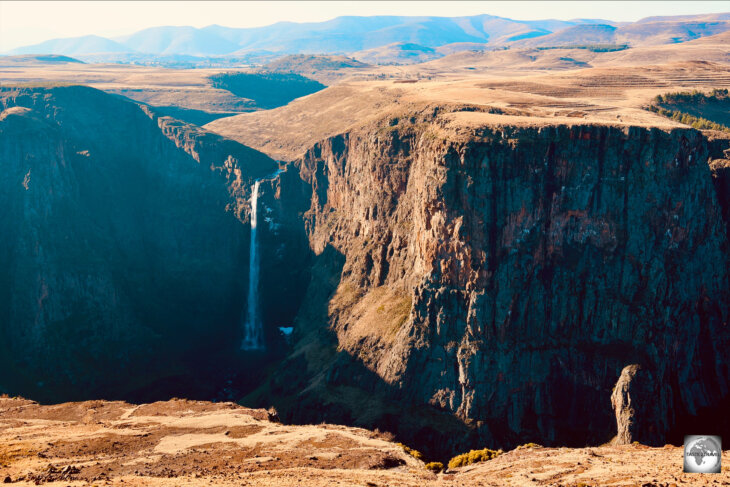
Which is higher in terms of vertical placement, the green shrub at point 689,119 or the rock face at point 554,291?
the green shrub at point 689,119

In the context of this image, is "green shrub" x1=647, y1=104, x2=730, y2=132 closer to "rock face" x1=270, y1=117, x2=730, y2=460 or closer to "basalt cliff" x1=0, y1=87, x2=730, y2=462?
"basalt cliff" x1=0, y1=87, x2=730, y2=462

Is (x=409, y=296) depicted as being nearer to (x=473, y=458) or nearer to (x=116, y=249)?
(x=473, y=458)

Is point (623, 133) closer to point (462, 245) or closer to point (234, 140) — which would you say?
point (462, 245)

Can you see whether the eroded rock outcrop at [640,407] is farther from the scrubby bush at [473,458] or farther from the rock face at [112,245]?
the rock face at [112,245]

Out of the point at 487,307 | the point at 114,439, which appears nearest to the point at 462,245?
the point at 487,307

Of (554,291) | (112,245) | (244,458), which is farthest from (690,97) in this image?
(112,245)

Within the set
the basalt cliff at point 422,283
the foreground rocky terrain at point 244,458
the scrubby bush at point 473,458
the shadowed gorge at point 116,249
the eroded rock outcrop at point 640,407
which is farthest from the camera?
the shadowed gorge at point 116,249

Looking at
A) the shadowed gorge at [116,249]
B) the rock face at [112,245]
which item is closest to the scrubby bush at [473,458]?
the shadowed gorge at [116,249]
